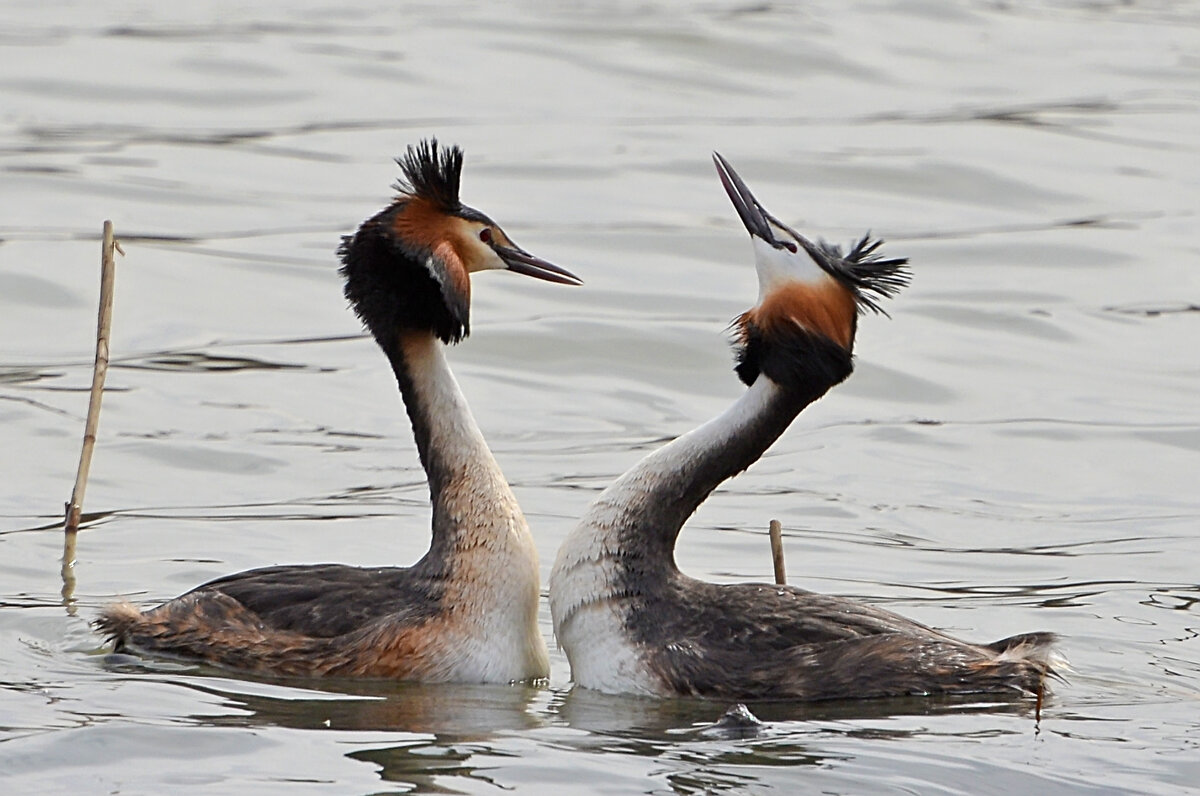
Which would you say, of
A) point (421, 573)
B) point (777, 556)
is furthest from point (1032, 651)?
point (421, 573)

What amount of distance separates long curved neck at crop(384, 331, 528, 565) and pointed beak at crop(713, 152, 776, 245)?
1.17 metres

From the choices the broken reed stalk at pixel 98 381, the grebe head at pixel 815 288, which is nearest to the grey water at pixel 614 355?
the broken reed stalk at pixel 98 381

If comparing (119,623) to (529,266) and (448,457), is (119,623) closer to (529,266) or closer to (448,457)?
(448,457)

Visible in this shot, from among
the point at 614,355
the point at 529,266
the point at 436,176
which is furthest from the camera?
the point at 614,355

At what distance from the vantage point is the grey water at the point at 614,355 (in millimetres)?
6680

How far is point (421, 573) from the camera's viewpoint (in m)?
7.62

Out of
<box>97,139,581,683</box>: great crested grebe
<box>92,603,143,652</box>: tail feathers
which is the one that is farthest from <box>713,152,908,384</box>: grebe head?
<box>92,603,143,652</box>: tail feathers

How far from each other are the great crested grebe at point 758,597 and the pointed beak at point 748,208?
0.01 m

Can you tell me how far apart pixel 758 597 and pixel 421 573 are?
1.15 meters

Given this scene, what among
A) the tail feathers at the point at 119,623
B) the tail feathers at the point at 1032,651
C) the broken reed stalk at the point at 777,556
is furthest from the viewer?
the broken reed stalk at the point at 777,556

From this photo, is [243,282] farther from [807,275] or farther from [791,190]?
[807,275]

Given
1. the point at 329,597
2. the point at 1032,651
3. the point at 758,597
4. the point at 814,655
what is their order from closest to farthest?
the point at 814,655, the point at 1032,651, the point at 758,597, the point at 329,597

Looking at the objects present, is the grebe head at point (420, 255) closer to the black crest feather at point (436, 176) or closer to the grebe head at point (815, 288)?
the black crest feather at point (436, 176)

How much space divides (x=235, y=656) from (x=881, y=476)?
484cm
